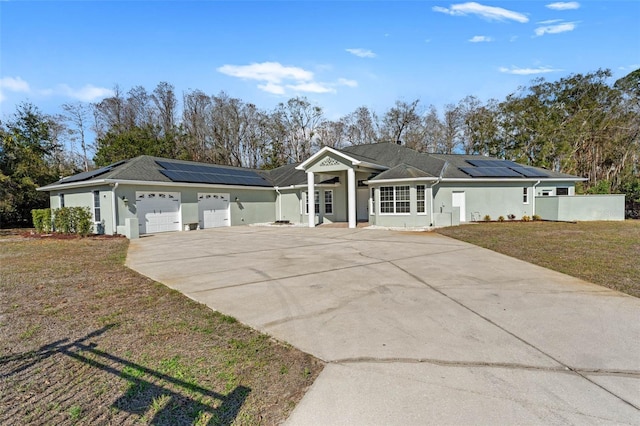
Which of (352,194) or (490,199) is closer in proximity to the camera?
(352,194)

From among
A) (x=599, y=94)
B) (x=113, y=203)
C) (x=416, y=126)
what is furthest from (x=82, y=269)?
(x=599, y=94)

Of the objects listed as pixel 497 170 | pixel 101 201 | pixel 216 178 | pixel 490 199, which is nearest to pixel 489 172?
pixel 497 170

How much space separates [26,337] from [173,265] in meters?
4.66

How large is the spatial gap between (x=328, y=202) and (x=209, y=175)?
834 cm

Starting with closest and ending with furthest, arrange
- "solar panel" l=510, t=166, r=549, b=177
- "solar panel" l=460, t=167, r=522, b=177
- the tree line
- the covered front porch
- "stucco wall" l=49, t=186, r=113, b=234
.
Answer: "stucco wall" l=49, t=186, r=113, b=234 → the covered front porch → "solar panel" l=460, t=167, r=522, b=177 → "solar panel" l=510, t=166, r=549, b=177 → the tree line

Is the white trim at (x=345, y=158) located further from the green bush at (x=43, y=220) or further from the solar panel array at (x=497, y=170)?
the green bush at (x=43, y=220)

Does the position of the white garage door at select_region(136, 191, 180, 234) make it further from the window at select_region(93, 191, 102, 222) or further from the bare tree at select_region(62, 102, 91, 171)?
the bare tree at select_region(62, 102, 91, 171)

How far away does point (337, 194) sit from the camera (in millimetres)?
22797

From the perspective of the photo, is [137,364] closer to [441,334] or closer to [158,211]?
[441,334]

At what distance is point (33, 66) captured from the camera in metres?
12.8

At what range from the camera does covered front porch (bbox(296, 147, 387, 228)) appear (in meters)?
18.8

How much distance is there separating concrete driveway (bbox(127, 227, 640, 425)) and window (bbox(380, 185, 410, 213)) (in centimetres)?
964

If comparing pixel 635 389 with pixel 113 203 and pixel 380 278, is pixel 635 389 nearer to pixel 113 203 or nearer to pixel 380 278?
pixel 380 278

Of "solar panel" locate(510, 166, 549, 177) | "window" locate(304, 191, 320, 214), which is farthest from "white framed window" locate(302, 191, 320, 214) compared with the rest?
"solar panel" locate(510, 166, 549, 177)
